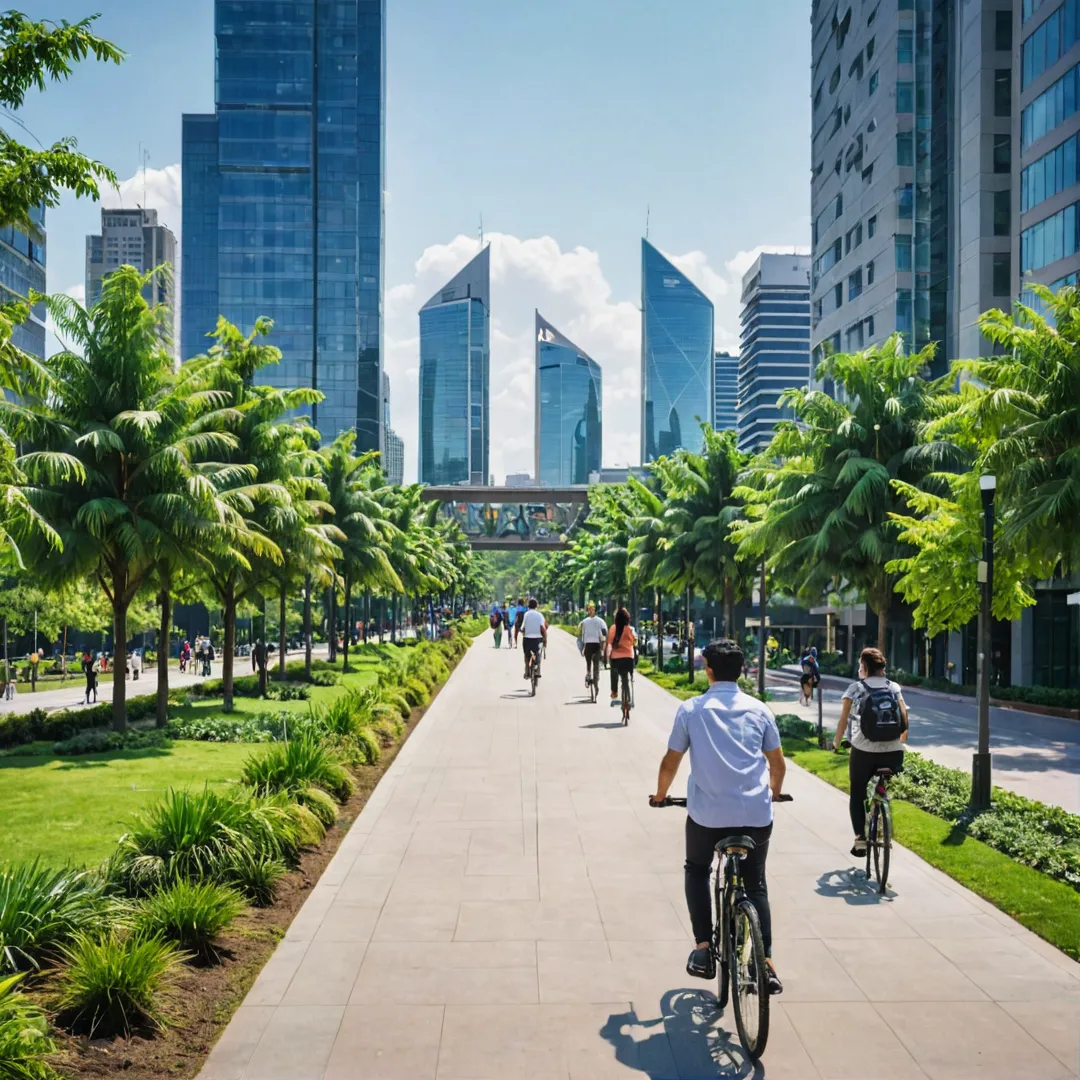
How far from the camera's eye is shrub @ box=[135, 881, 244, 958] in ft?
24.9

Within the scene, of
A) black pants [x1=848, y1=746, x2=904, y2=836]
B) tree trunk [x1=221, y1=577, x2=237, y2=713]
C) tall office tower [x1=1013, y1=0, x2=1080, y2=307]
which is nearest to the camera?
black pants [x1=848, y1=746, x2=904, y2=836]

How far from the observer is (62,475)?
18.6 metres

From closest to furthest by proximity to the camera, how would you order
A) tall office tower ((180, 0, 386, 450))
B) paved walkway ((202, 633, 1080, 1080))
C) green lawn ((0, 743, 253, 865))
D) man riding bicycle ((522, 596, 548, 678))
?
paved walkway ((202, 633, 1080, 1080))
green lawn ((0, 743, 253, 865))
man riding bicycle ((522, 596, 548, 678))
tall office tower ((180, 0, 386, 450))

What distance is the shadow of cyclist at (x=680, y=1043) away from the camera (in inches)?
233

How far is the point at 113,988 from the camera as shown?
21.0ft

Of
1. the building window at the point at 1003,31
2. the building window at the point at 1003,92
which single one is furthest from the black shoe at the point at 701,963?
the building window at the point at 1003,31

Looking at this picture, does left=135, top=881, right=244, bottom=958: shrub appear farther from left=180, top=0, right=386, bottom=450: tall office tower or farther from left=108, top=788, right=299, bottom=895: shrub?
left=180, top=0, right=386, bottom=450: tall office tower

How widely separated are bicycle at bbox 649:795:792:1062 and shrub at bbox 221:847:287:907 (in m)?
3.91

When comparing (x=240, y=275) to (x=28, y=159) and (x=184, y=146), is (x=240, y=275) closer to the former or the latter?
(x=184, y=146)

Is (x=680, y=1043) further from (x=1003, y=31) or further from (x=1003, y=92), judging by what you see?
(x=1003, y=31)

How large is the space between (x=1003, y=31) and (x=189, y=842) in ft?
174

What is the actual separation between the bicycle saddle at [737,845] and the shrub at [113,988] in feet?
10.7

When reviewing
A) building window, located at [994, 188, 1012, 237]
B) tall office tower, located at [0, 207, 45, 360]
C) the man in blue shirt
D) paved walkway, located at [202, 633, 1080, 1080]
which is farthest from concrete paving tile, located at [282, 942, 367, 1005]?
tall office tower, located at [0, 207, 45, 360]

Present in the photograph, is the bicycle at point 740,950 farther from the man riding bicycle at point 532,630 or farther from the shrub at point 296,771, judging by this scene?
the man riding bicycle at point 532,630
